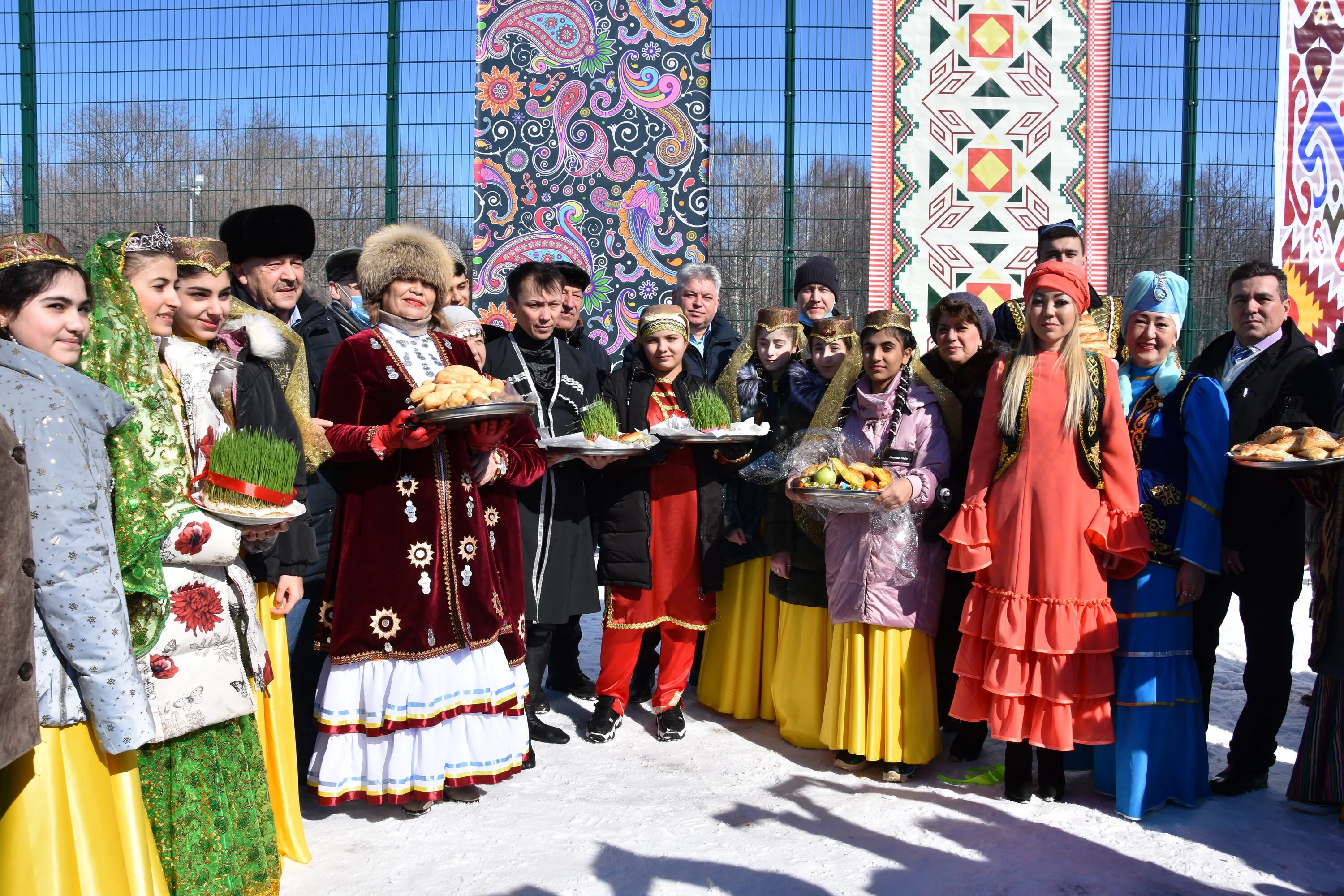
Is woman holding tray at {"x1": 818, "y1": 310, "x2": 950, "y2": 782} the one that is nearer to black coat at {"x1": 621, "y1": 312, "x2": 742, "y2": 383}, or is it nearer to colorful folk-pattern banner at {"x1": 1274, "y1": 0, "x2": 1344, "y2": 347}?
black coat at {"x1": 621, "y1": 312, "x2": 742, "y2": 383}

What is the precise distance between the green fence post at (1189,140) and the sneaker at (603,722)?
5.09 metres

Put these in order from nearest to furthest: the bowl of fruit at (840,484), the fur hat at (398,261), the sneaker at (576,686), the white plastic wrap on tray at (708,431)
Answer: the fur hat at (398,261), the bowl of fruit at (840,484), the white plastic wrap on tray at (708,431), the sneaker at (576,686)

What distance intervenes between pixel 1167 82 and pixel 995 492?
15.6 feet

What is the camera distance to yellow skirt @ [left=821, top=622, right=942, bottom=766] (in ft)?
14.6

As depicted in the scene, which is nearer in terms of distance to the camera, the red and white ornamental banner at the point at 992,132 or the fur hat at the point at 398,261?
the fur hat at the point at 398,261

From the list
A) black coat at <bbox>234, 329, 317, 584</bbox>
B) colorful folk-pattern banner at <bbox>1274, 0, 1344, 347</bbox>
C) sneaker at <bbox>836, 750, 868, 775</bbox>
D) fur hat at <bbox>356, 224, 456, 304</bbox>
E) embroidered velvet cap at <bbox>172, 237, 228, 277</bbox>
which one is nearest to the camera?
embroidered velvet cap at <bbox>172, 237, 228, 277</bbox>

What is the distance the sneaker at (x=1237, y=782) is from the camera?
14.1 feet

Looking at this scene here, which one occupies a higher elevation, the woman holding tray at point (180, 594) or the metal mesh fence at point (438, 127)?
the metal mesh fence at point (438, 127)

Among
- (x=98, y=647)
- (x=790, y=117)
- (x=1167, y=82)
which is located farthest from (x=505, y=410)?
(x=1167, y=82)

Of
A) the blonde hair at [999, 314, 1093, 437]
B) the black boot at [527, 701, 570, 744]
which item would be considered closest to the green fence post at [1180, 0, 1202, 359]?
the blonde hair at [999, 314, 1093, 437]

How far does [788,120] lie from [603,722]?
4561 millimetres

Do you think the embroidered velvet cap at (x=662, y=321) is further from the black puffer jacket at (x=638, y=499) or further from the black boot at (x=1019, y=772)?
the black boot at (x=1019, y=772)

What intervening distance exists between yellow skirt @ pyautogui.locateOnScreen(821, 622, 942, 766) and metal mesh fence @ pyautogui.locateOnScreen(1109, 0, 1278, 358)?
4126mm

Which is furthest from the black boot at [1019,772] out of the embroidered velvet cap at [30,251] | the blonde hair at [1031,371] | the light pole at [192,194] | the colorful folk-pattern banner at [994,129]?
the light pole at [192,194]
